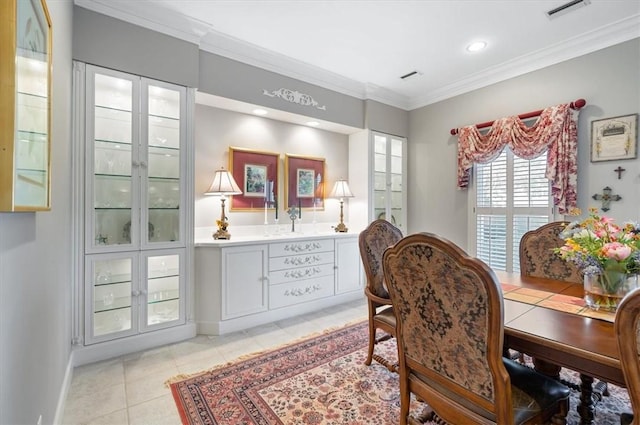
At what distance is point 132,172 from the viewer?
254cm

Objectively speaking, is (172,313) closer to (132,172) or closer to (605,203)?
(132,172)

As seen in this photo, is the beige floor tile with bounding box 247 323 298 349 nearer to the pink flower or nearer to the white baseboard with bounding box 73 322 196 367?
the white baseboard with bounding box 73 322 196 367

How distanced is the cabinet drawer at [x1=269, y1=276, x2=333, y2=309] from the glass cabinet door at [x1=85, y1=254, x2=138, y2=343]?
1280 millimetres

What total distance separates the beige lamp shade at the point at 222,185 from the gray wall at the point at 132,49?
0.87 m

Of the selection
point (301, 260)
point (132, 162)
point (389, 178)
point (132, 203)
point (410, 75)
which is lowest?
point (301, 260)

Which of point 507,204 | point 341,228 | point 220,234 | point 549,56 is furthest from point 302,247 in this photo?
point 549,56

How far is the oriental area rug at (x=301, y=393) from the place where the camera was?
173 centimetres

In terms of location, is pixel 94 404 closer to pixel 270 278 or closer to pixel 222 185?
pixel 270 278

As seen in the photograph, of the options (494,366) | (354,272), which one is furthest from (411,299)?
(354,272)

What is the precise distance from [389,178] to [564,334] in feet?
11.0

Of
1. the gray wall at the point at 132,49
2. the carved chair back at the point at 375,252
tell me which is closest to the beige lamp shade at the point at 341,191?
the carved chair back at the point at 375,252

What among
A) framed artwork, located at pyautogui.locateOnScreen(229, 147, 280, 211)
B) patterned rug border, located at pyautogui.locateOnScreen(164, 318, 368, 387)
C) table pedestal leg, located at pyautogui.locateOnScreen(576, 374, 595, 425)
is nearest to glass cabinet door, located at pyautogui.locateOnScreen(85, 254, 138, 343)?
patterned rug border, located at pyautogui.locateOnScreen(164, 318, 368, 387)

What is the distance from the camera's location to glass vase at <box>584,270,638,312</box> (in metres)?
1.40

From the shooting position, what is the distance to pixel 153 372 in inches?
87.0
